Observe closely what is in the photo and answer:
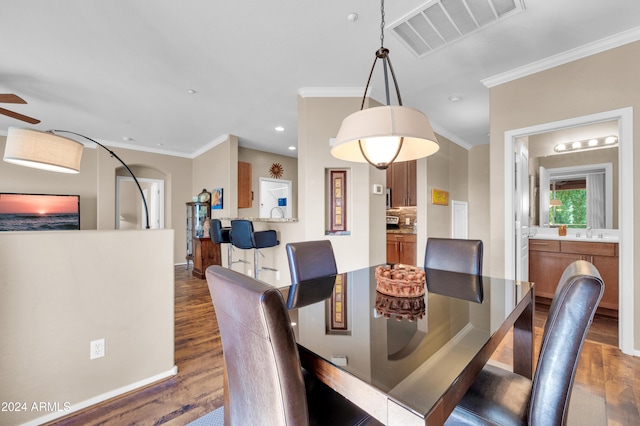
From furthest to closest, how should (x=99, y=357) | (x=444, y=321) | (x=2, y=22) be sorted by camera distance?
(x=2, y=22), (x=99, y=357), (x=444, y=321)

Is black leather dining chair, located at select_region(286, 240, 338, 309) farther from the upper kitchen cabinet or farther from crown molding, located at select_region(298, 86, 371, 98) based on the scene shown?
→ the upper kitchen cabinet

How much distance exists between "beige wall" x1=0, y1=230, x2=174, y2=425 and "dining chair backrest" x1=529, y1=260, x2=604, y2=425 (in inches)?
79.7

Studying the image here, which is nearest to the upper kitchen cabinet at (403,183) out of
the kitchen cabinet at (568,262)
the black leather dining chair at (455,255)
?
the kitchen cabinet at (568,262)

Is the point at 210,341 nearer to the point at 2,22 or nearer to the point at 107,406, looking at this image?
the point at 107,406

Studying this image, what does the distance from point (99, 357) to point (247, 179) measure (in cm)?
418

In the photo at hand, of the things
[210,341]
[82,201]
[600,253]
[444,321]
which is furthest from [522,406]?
[82,201]

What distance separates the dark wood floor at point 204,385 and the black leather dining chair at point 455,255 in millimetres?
856

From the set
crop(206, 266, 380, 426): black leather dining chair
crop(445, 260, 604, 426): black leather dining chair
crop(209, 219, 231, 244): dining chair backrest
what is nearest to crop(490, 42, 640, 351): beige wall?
crop(445, 260, 604, 426): black leather dining chair

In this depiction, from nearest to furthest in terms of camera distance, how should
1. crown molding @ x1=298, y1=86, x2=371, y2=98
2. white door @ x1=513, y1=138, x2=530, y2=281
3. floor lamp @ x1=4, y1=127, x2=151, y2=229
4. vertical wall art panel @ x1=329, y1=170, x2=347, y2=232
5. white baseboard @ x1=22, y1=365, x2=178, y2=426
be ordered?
white baseboard @ x1=22, y1=365, x2=178, y2=426 < floor lamp @ x1=4, y1=127, x2=151, y2=229 < white door @ x1=513, y1=138, x2=530, y2=281 < crown molding @ x1=298, y1=86, x2=371, y2=98 < vertical wall art panel @ x1=329, y1=170, x2=347, y2=232

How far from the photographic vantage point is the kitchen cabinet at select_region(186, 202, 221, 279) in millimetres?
4836

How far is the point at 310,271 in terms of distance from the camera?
6.39 feet

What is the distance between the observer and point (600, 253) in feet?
10.0

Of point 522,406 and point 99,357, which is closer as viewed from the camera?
point 522,406

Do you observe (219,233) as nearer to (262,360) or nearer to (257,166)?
(257,166)
